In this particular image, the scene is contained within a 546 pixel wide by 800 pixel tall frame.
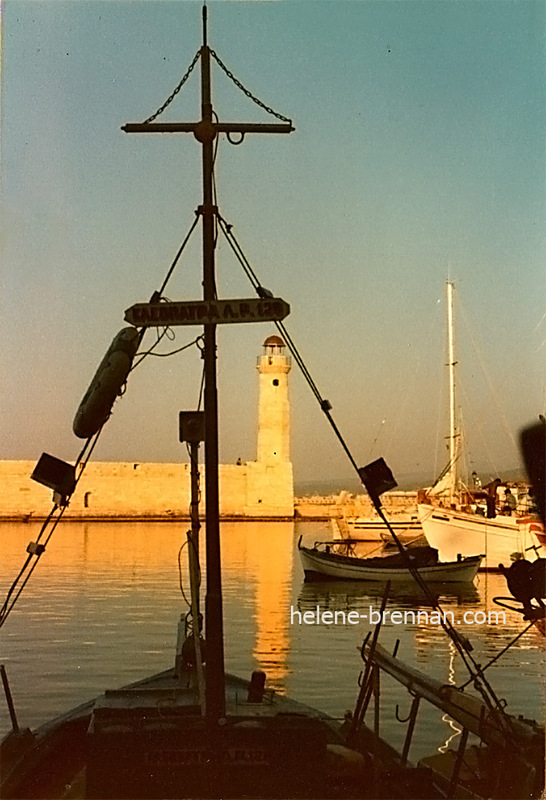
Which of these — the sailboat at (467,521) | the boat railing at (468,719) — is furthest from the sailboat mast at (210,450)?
the sailboat at (467,521)

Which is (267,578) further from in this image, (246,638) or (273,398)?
(273,398)

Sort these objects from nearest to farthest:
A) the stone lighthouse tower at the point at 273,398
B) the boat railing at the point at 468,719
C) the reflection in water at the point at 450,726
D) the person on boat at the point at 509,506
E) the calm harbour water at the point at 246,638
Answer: the boat railing at the point at 468,719 → the reflection in water at the point at 450,726 → the calm harbour water at the point at 246,638 → the person on boat at the point at 509,506 → the stone lighthouse tower at the point at 273,398

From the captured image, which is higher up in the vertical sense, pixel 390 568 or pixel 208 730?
pixel 208 730

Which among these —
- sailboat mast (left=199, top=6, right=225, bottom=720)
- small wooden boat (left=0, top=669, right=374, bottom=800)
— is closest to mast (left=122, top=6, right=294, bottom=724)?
sailboat mast (left=199, top=6, right=225, bottom=720)

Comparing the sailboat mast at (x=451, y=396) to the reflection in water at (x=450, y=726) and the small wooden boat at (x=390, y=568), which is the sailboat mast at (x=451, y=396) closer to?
the small wooden boat at (x=390, y=568)

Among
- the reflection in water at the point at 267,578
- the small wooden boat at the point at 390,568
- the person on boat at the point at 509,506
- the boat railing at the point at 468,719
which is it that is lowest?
the reflection in water at the point at 267,578

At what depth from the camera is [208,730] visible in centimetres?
443

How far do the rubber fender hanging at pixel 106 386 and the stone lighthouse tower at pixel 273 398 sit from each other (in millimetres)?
49975

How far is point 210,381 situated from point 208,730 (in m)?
1.87

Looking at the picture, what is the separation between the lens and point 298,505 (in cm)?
6594

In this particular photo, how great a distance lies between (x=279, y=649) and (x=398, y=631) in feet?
10.5

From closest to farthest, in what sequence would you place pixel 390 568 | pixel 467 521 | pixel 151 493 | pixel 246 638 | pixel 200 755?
1. pixel 200 755
2. pixel 246 638
3. pixel 390 568
4. pixel 467 521
5. pixel 151 493

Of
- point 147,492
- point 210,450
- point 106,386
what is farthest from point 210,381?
point 147,492

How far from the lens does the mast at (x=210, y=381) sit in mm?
4883
